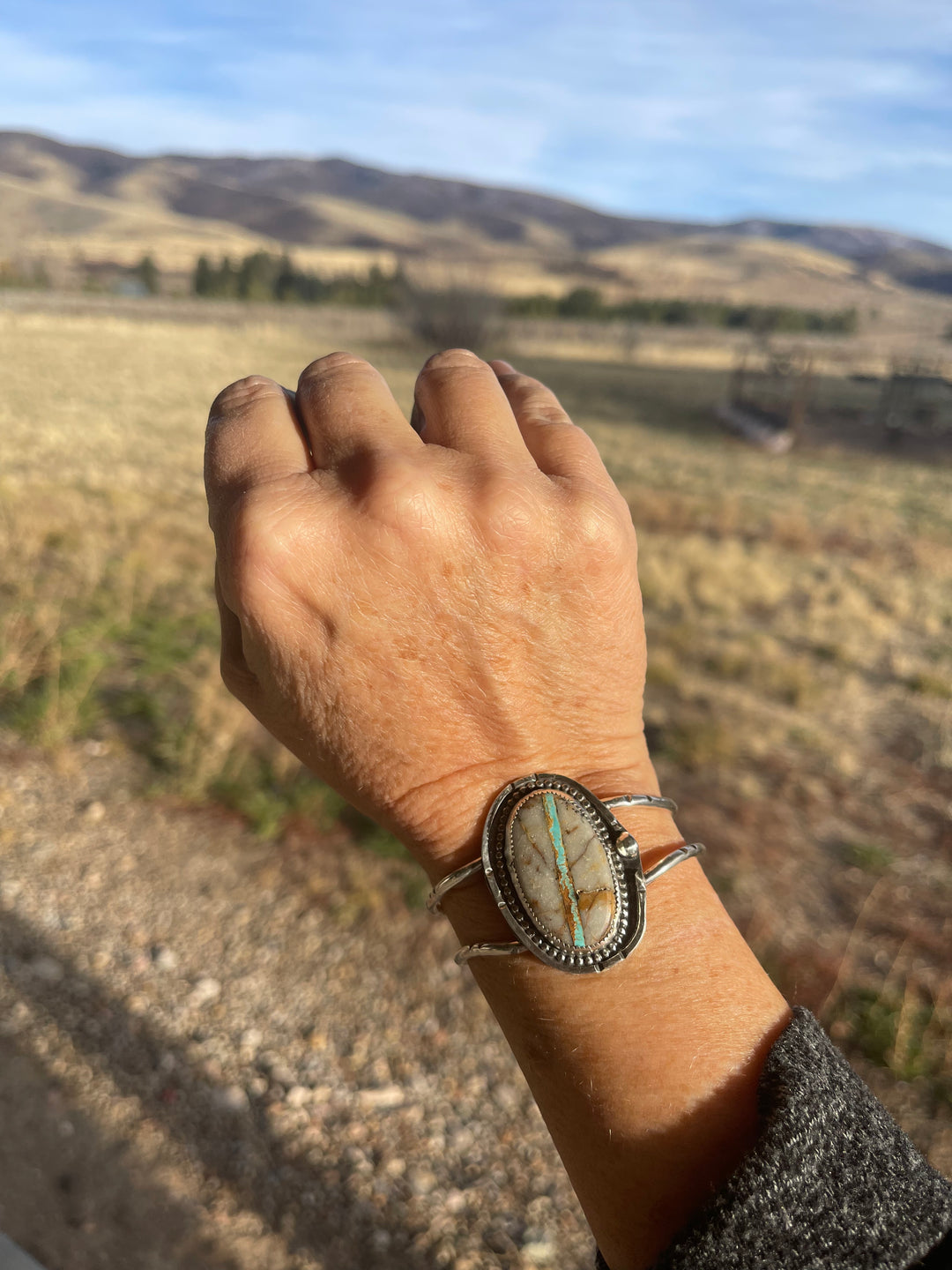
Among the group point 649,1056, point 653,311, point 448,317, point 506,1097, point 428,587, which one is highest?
point 653,311

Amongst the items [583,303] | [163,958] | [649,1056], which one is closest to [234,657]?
[649,1056]

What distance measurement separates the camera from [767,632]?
25.4ft

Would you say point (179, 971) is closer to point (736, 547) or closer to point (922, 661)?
point (922, 661)

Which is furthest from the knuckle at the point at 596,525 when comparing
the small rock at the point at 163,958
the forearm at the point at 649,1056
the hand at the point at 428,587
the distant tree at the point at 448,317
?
the distant tree at the point at 448,317

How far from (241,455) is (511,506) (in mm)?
288

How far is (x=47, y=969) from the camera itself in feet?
9.97

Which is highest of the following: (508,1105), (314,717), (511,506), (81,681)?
(511,506)

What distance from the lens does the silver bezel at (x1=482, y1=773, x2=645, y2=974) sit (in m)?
0.85

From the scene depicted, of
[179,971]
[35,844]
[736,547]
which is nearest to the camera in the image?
[179,971]

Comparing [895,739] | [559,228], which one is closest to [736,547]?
[895,739]

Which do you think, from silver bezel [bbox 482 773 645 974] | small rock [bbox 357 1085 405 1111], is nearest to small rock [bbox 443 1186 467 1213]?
small rock [bbox 357 1085 405 1111]

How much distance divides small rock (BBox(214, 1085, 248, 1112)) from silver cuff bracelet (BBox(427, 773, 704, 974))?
2.16 metres

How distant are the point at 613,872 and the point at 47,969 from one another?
2912 millimetres

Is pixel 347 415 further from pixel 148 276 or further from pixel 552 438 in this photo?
pixel 148 276
